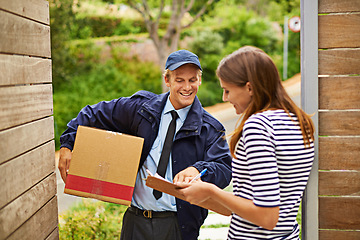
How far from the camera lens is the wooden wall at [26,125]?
78.8 inches

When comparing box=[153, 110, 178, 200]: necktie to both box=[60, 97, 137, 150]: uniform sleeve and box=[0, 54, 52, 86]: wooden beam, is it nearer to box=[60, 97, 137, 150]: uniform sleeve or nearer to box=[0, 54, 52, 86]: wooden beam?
box=[60, 97, 137, 150]: uniform sleeve

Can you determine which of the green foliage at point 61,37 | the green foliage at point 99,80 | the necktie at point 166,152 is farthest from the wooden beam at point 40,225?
the green foliage at point 61,37

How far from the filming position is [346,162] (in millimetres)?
2371

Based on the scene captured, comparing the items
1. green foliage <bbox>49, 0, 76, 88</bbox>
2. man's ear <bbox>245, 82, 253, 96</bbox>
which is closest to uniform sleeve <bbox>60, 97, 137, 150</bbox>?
man's ear <bbox>245, 82, 253, 96</bbox>

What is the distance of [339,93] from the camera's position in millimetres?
2348

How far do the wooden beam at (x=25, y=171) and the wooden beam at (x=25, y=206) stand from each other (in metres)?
0.03

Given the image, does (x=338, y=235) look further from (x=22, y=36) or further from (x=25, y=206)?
(x=22, y=36)

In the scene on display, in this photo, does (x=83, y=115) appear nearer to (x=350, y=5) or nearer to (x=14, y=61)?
(x=14, y=61)

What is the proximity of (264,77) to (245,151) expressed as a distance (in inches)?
11.3

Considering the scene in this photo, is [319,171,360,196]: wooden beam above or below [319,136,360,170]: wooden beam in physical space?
below

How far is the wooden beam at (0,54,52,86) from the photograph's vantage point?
1996 millimetres

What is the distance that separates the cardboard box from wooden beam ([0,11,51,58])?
51 centimetres

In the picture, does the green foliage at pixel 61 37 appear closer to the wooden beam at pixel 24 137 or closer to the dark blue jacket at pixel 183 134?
the dark blue jacket at pixel 183 134

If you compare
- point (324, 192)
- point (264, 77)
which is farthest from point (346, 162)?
point (264, 77)
